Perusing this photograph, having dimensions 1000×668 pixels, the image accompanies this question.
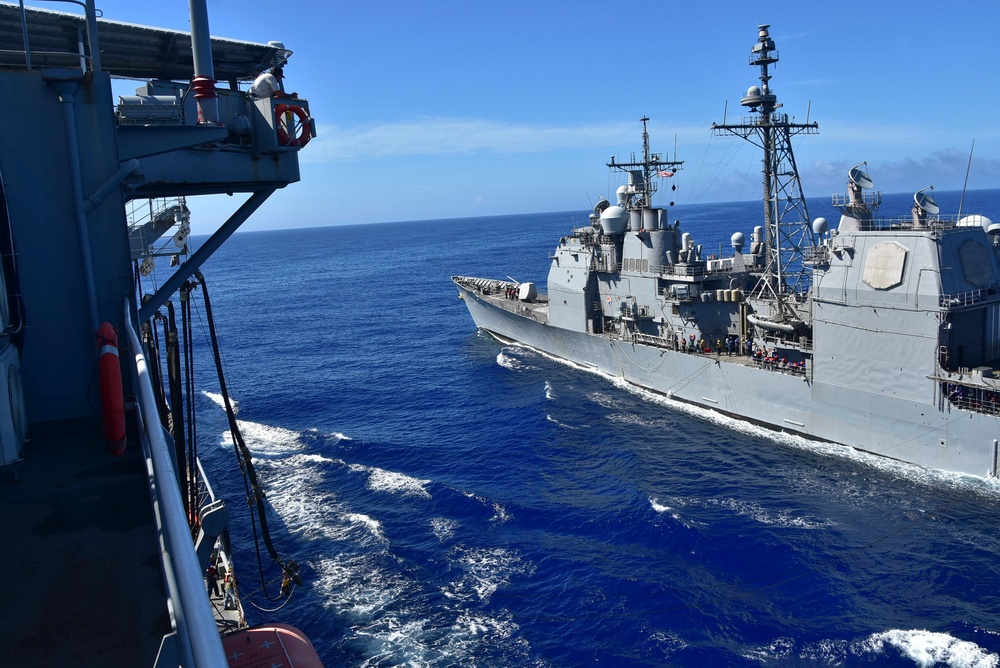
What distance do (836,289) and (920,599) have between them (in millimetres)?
11918

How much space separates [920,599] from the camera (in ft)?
59.4

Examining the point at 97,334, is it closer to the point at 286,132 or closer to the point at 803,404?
the point at 286,132

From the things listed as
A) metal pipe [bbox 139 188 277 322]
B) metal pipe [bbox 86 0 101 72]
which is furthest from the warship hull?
metal pipe [bbox 86 0 101 72]

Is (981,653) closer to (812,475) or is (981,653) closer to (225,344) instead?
(812,475)

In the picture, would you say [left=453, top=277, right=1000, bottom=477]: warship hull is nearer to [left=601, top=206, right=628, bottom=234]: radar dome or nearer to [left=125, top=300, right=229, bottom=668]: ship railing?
[left=601, top=206, right=628, bottom=234]: radar dome

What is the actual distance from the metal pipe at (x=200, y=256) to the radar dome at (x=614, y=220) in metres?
30.6

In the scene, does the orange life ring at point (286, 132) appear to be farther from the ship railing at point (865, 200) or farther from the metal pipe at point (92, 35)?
the ship railing at point (865, 200)

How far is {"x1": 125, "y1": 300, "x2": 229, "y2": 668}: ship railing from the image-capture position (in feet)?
9.70

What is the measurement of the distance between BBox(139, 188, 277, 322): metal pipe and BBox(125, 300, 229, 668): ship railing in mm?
4492

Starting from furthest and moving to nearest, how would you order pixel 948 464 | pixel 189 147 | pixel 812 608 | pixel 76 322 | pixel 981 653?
1. pixel 948 464
2. pixel 812 608
3. pixel 981 653
4. pixel 189 147
5. pixel 76 322

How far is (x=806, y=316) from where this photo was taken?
30.1 metres

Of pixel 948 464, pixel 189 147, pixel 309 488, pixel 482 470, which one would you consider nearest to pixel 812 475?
pixel 948 464

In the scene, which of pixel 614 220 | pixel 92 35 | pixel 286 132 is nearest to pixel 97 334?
pixel 92 35

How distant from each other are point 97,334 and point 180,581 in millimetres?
5268
